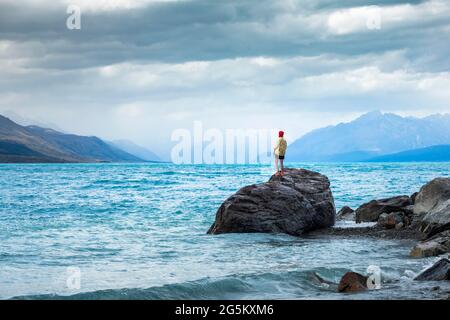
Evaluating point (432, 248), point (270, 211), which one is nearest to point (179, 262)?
point (270, 211)

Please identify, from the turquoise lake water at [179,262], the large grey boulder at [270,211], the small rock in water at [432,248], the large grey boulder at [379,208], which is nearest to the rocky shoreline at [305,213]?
the large grey boulder at [270,211]

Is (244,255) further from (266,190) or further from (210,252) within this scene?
(266,190)

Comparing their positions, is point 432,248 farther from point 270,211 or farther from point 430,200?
point 270,211

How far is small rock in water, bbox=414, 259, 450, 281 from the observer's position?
15.9 metres

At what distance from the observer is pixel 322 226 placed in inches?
1120

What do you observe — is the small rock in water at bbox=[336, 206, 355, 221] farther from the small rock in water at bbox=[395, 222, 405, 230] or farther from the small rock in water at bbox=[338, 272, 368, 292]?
the small rock in water at bbox=[338, 272, 368, 292]

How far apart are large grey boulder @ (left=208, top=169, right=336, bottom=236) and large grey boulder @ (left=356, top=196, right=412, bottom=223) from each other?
345 cm

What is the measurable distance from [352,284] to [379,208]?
1605 centimetres

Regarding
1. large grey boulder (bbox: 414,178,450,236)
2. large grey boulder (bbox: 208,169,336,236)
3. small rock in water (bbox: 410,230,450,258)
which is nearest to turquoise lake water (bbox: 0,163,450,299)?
small rock in water (bbox: 410,230,450,258)

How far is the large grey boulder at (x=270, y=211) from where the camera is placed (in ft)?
86.2

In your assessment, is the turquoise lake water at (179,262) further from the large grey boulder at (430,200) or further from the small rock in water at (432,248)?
the large grey boulder at (430,200)

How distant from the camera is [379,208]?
30641mm

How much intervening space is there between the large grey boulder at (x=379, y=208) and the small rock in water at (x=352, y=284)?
50.0 ft

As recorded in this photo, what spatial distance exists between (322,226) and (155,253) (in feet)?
29.6
